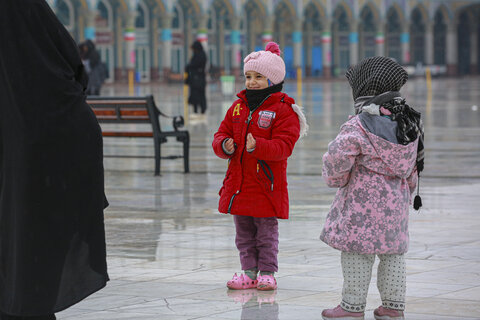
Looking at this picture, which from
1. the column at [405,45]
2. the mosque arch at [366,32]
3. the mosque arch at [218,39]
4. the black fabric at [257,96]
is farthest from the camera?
the mosque arch at [366,32]

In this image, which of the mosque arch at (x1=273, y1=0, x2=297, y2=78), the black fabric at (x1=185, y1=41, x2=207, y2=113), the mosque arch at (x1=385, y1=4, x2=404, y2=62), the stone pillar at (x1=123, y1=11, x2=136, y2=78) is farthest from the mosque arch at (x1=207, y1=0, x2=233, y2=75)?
the black fabric at (x1=185, y1=41, x2=207, y2=113)

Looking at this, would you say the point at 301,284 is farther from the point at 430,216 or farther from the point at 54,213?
the point at 430,216

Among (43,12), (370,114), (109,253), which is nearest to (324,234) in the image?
(370,114)

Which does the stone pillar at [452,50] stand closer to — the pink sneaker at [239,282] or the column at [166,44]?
the column at [166,44]

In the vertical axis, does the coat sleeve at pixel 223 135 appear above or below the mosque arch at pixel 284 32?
below

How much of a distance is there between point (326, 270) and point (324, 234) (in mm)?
1226

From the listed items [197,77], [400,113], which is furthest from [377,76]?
[197,77]

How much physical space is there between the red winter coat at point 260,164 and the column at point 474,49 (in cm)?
8758

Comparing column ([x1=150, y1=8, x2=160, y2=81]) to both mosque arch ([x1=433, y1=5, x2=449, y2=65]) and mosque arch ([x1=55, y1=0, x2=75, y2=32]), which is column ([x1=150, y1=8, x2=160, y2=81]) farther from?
mosque arch ([x1=433, y1=5, x2=449, y2=65])

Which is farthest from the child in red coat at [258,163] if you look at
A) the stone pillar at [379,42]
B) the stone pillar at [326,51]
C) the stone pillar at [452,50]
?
the stone pillar at [452,50]

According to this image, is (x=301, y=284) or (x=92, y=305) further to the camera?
(x=301, y=284)

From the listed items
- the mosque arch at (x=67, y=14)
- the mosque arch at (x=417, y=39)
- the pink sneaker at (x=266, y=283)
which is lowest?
the pink sneaker at (x=266, y=283)

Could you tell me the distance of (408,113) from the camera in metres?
5.11

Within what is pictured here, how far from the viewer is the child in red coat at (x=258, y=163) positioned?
5898mm
